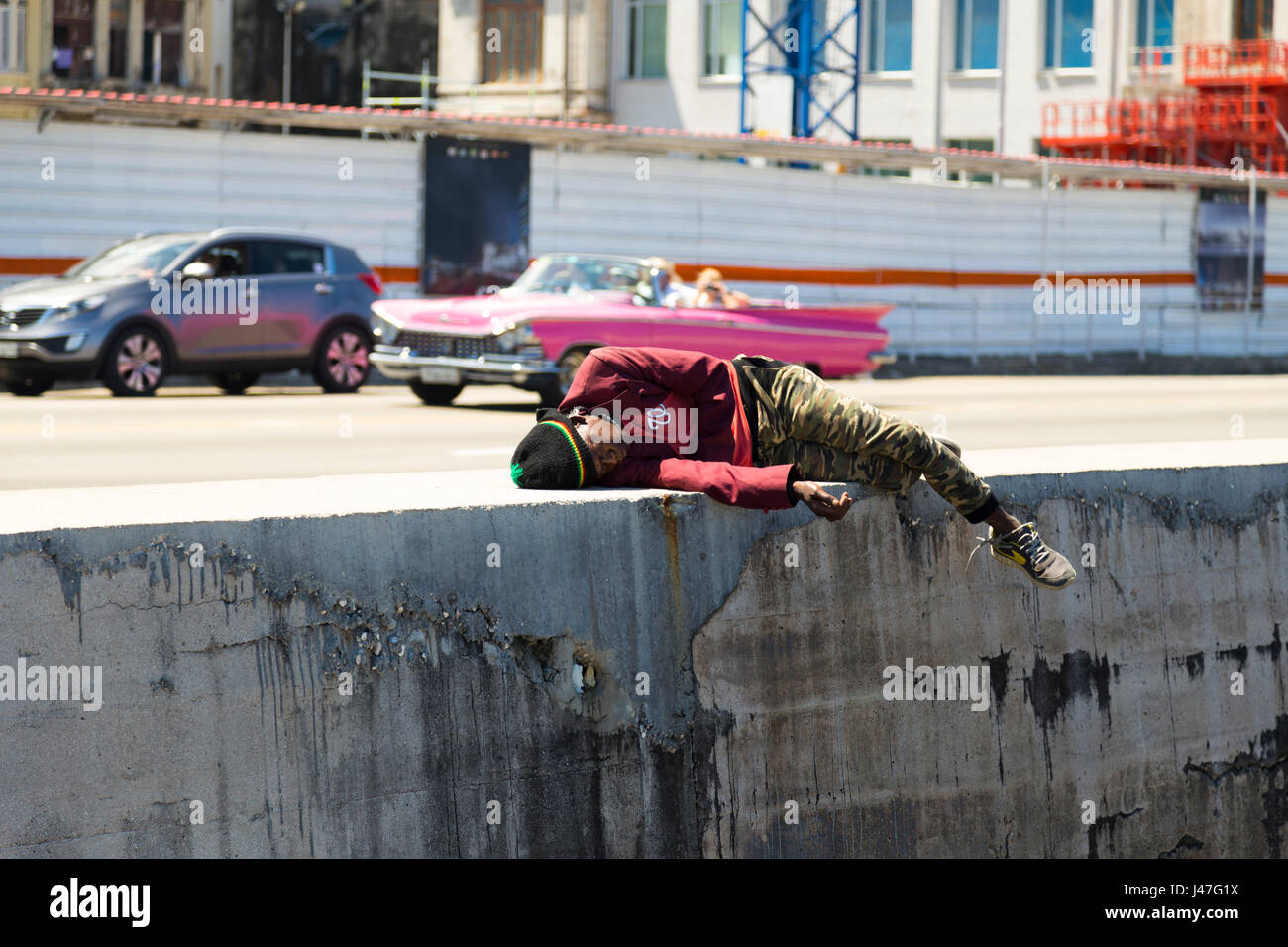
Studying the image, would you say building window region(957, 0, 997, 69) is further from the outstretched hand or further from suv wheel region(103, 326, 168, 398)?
the outstretched hand

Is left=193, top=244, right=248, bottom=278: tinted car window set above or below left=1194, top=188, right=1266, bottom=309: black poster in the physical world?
below

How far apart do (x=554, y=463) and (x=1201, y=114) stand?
37.8 meters

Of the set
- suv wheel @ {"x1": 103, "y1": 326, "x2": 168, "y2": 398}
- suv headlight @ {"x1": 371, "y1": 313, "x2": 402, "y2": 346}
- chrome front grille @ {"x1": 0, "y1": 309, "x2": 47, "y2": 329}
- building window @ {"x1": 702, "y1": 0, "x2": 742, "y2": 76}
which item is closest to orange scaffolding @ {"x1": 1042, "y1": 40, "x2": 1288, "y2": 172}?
building window @ {"x1": 702, "y1": 0, "x2": 742, "y2": 76}

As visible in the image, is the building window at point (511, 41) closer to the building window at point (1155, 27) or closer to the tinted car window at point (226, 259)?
the building window at point (1155, 27)

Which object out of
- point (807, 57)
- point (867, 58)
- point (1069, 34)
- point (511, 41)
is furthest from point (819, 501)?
point (511, 41)

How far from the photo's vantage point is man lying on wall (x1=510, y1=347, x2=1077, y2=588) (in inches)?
215

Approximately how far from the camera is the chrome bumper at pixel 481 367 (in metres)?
15.0

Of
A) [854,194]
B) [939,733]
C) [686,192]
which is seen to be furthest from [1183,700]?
[854,194]

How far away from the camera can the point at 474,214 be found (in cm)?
2441

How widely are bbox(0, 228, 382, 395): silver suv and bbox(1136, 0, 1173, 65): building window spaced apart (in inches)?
1062

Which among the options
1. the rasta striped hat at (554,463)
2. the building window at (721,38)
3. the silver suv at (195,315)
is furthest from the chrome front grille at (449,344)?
the building window at (721,38)

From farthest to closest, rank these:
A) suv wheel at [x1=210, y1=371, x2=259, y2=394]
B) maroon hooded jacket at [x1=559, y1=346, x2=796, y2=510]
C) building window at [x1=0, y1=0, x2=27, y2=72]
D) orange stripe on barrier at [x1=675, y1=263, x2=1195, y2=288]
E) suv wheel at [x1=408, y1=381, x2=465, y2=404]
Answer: building window at [x1=0, y1=0, x2=27, y2=72]
orange stripe on barrier at [x1=675, y1=263, x2=1195, y2=288]
suv wheel at [x1=210, y1=371, x2=259, y2=394]
suv wheel at [x1=408, y1=381, x2=465, y2=404]
maroon hooded jacket at [x1=559, y1=346, x2=796, y2=510]

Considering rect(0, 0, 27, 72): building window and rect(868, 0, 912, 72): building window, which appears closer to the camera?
rect(0, 0, 27, 72): building window

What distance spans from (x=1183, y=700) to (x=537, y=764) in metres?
2.86
